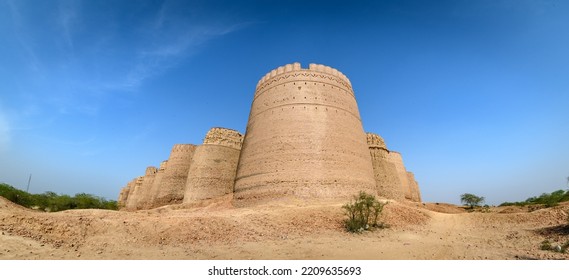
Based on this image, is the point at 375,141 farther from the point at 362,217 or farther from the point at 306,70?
the point at 362,217

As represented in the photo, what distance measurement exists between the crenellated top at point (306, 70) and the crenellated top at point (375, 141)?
26.2 feet

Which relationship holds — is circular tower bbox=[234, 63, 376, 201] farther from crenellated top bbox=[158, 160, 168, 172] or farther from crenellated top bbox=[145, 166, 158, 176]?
crenellated top bbox=[145, 166, 158, 176]

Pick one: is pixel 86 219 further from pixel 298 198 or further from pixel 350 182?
pixel 350 182

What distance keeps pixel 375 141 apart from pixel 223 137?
12.3 meters

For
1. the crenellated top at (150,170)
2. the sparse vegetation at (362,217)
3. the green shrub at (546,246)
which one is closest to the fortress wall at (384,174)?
the sparse vegetation at (362,217)

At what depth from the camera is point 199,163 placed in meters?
20.3

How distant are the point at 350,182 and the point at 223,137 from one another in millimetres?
11827

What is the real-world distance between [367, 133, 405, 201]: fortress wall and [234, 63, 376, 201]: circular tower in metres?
6.50

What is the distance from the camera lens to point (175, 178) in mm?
22250

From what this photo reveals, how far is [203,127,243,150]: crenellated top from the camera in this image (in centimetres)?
2147

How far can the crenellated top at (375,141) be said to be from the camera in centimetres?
2337

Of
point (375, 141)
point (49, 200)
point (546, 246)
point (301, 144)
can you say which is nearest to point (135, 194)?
point (49, 200)

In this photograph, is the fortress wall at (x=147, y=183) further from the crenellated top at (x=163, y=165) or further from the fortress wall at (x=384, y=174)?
the fortress wall at (x=384, y=174)

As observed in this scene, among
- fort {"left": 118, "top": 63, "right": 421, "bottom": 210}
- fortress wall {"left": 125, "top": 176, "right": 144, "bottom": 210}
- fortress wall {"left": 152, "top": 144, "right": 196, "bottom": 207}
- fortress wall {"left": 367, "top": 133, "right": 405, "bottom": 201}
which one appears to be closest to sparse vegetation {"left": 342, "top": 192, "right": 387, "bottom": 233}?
fort {"left": 118, "top": 63, "right": 421, "bottom": 210}
